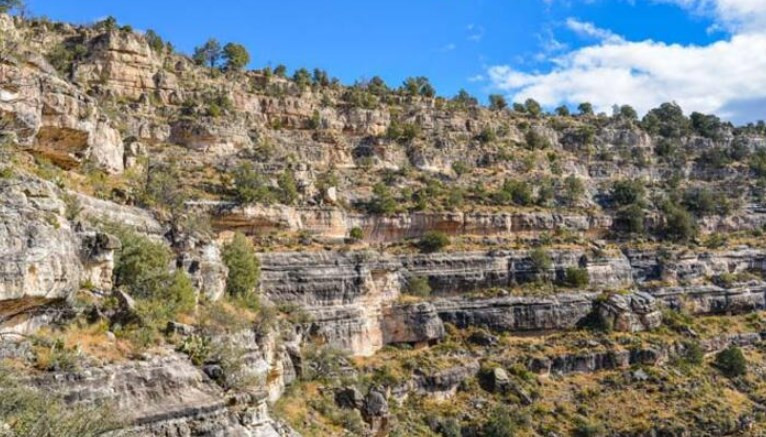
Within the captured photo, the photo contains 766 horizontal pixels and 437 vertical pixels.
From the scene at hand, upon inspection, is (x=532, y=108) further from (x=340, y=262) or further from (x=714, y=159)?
(x=340, y=262)

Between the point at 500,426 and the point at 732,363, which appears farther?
the point at 732,363

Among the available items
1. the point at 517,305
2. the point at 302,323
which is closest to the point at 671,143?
the point at 517,305

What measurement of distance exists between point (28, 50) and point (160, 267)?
11.4 meters

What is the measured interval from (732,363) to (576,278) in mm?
13189

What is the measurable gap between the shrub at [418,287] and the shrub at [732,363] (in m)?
23.5

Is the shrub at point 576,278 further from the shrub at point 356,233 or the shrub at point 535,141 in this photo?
the shrub at point 535,141

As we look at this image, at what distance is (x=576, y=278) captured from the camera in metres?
52.7

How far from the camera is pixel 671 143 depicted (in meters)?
93.0

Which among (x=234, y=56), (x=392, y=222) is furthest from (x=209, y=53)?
(x=392, y=222)

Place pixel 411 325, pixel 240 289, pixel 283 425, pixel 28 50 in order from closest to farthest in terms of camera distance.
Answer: pixel 283 425, pixel 28 50, pixel 240 289, pixel 411 325

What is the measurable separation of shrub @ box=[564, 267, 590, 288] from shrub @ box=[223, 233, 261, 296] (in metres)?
27.9

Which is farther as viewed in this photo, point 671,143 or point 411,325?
point 671,143

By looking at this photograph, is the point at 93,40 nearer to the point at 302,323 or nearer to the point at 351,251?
the point at 351,251

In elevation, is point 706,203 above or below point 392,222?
above
